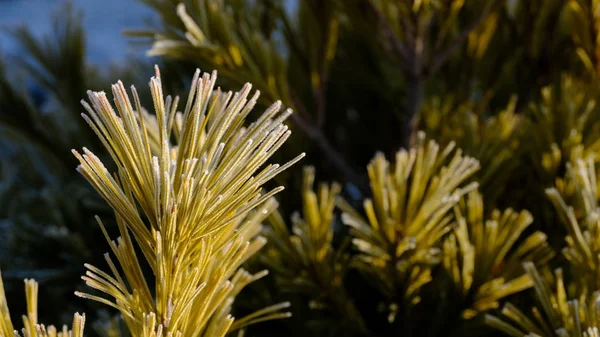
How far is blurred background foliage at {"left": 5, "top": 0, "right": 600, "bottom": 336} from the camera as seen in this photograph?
39 centimetres

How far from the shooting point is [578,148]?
1.44 feet

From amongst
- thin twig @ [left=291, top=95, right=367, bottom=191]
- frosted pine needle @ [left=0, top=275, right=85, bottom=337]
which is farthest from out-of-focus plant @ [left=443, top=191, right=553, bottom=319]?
frosted pine needle @ [left=0, top=275, right=85, bottom=337]

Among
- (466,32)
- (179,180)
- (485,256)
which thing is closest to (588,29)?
(466,32)

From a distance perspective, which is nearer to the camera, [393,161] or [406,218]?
[406,218]

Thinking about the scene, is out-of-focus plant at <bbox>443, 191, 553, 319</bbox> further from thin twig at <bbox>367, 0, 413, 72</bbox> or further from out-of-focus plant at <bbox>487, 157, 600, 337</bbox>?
thin twig at <bbox>367, 0, 413, 72</bbox>

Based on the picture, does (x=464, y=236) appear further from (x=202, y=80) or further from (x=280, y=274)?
(x=202, y=80)

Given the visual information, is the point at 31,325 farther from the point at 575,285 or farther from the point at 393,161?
the point at 393,161

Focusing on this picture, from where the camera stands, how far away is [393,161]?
0.62m

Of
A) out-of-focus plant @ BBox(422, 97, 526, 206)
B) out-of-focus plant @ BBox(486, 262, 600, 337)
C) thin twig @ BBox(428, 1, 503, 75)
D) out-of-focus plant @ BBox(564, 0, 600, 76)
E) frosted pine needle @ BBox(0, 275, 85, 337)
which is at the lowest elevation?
out-of-focus plant @ BBox(486, 262, 600, 337)

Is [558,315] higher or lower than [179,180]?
lower

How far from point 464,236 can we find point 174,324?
0.21m

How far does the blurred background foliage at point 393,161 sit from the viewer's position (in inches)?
15.4

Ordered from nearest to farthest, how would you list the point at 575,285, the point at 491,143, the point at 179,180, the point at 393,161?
the point at 179,180 < the point at 575,285 < the point at 491,143 < the point at 393,161

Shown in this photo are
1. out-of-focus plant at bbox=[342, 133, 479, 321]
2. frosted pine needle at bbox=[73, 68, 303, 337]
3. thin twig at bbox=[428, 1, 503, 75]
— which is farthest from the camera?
thin twig at bbox=[428, 1, 503, 75]
